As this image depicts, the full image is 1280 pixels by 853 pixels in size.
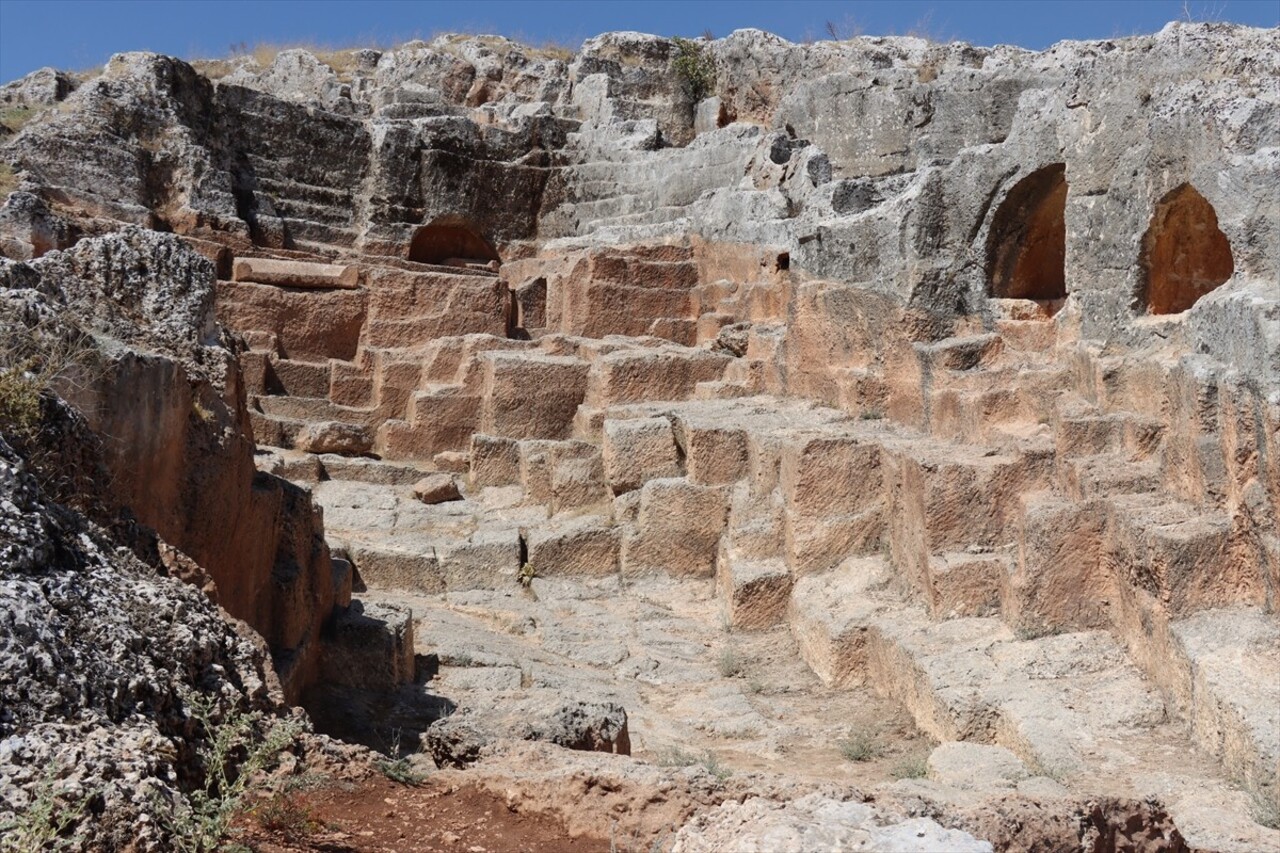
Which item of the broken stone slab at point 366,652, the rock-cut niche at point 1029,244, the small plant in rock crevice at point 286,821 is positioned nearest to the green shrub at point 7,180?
the broken stone slab at point 366,652

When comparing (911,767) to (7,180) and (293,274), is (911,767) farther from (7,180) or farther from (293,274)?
(7,180)

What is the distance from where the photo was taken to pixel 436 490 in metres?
11.1

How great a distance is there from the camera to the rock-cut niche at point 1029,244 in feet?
31.6

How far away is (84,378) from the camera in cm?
451

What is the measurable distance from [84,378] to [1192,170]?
5575 millimetres

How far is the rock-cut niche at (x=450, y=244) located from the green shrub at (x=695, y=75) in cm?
447

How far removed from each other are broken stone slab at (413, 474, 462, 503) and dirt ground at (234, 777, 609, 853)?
7474 mm

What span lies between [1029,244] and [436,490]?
476 centimetres

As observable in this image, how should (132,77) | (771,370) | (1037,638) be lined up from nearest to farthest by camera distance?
(1037,638) → (771,370) → (132,77)

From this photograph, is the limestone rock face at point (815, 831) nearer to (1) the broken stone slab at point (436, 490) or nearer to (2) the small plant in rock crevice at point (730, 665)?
(2) the small plant in rock crevice at point (730, 665)

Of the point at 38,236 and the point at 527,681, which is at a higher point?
the point at 38,236

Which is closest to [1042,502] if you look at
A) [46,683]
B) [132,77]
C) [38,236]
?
[46,683]

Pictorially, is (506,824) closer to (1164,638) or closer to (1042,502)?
(1164,638)

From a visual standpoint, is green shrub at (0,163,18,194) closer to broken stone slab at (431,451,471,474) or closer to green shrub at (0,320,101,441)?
broken stone slab at (431,451,471,474)
